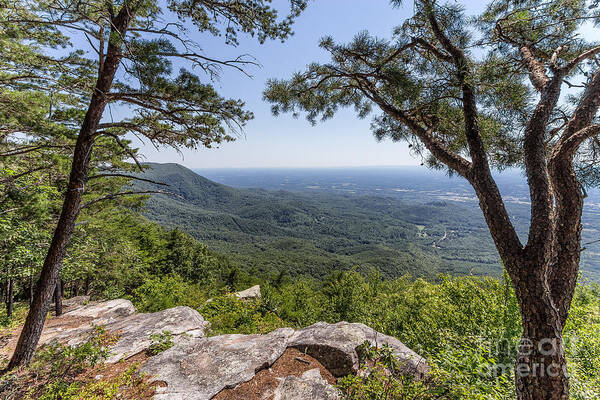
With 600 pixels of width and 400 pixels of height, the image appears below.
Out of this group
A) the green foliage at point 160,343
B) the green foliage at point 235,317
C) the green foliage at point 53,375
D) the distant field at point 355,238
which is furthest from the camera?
the distant field at point 355,238

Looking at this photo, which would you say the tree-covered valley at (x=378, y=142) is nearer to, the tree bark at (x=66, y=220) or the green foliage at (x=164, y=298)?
the tree bark at (x=66, y=220)

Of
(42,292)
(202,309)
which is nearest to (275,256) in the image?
(202,309)

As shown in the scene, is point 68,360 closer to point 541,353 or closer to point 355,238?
point 541,353

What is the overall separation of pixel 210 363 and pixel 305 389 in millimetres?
1605

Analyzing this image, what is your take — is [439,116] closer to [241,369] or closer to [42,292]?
[241,369]

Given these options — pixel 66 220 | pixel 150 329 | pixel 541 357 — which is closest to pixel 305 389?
pixel 541 357

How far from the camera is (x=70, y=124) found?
6.25m

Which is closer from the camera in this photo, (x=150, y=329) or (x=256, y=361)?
(x=256, y=361)

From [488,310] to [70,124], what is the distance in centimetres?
1431

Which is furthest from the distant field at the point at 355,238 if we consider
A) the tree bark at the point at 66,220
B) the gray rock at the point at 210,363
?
the tree bark at the point at 66,220

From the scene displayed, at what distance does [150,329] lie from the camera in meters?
4.59

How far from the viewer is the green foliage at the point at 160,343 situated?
12.5ft

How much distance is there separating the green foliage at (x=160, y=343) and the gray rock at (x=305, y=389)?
238 cm

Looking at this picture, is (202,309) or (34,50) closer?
(34,50)
